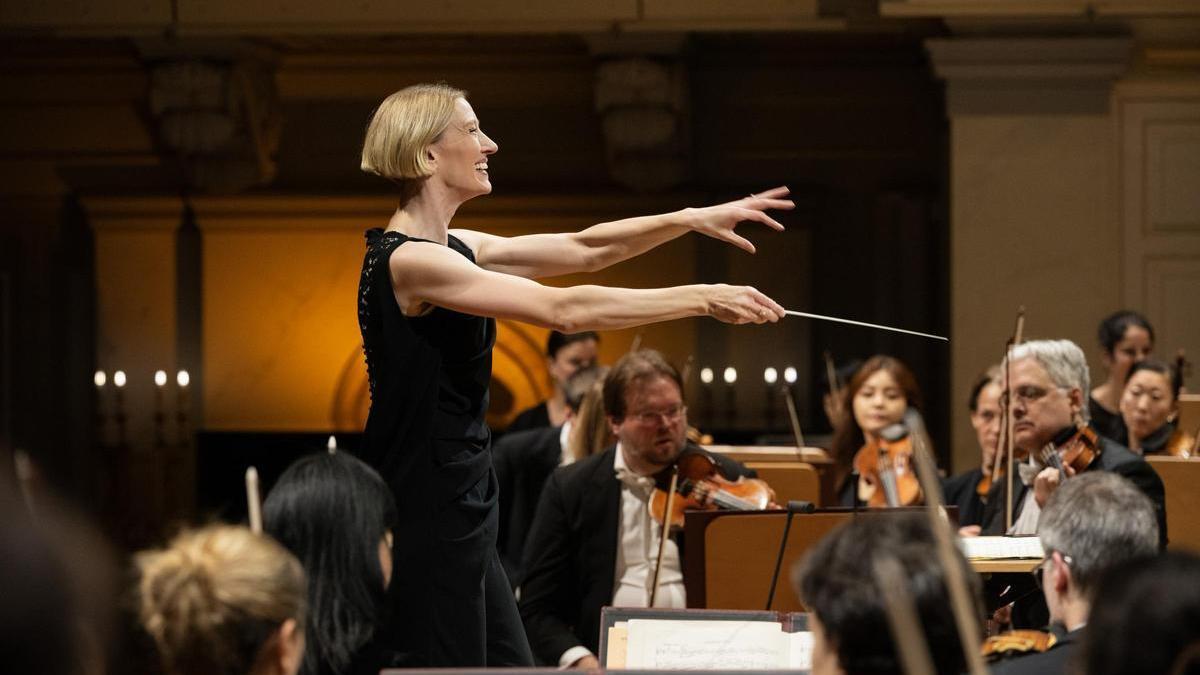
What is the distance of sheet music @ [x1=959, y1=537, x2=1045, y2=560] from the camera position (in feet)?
10.5

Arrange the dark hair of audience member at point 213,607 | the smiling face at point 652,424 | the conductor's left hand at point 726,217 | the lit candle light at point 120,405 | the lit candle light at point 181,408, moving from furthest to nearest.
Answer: the lit candle light at point 181,408, the lit candle light at point 120,405, the smiling face at point 652,424, the conductor's left hand at point 726,217, the dark hair of audience member at point 213,607

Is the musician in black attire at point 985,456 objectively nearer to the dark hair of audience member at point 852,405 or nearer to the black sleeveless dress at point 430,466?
the dark hair of audience member at point 852,405

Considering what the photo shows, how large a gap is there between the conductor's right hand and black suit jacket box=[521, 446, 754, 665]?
1631mm

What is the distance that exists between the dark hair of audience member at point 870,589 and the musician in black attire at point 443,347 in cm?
83

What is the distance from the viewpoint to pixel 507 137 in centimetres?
830

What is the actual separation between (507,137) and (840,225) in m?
1.67

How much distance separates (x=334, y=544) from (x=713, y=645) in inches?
30.6

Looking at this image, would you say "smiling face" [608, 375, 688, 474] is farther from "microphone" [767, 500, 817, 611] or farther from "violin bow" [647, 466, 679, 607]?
"microphone" [767, 500, 817, 611]

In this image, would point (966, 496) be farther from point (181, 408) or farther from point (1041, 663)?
point (181, 408)

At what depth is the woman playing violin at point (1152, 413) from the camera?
5691 mm

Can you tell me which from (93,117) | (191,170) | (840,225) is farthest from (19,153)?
(840,225)

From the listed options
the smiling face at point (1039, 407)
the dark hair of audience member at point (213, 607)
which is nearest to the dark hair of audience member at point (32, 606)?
the dark hair of audience member at point (213, 607)

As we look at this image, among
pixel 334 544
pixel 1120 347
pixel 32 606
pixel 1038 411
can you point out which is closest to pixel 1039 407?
pixel 1038 411

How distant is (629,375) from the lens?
4.38 meters
